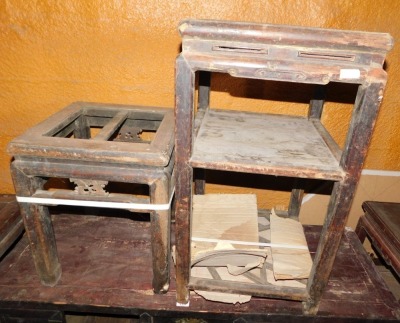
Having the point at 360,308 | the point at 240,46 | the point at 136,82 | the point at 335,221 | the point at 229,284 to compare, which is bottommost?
the point at 360,308

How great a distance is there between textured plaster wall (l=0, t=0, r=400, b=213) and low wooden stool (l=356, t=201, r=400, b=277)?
25 cm

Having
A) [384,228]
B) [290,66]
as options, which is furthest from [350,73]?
[384,228]

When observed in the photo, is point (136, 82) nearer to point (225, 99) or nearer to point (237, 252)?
point (225, 99)

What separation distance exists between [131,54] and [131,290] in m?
1.10

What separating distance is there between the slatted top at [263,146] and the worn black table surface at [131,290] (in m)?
0.64

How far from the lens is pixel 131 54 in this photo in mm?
1506

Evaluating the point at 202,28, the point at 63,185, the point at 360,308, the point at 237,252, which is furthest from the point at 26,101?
the point at 360,308

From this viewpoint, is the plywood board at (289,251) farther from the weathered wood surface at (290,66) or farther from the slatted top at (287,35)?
the slatted top at (287,35)

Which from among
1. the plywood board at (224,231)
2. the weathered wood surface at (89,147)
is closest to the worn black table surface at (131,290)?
the plywood board at (224,231)

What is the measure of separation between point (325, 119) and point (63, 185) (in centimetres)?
158

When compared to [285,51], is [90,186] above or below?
below

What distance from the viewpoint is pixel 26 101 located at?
163 cm

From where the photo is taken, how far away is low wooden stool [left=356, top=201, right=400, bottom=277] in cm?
144

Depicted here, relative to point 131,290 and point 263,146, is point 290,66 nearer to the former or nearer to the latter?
point 263,146
